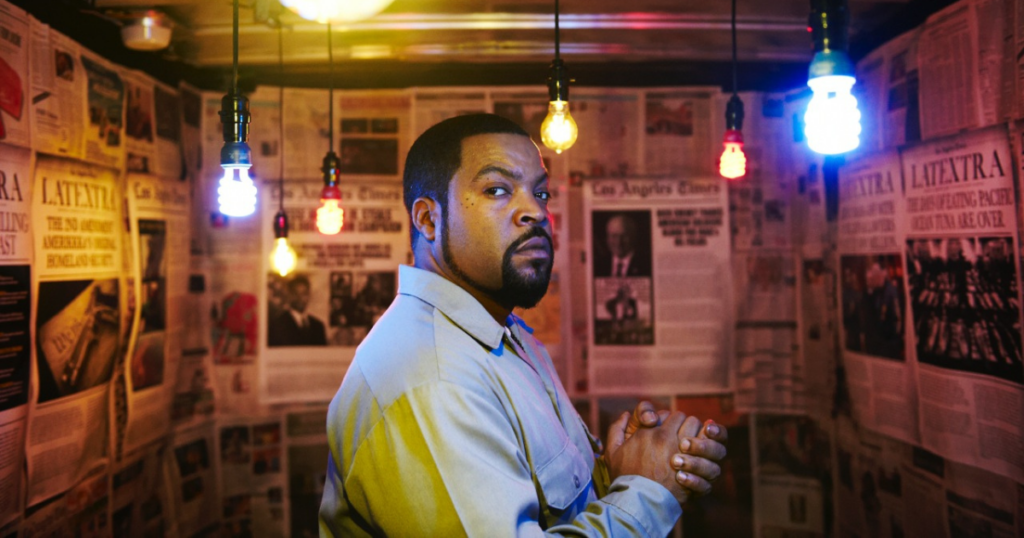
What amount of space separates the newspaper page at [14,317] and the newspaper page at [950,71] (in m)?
2.44

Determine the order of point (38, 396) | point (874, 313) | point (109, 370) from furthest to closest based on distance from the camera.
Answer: point (874, 313) < point (109, 370) < point (38, 396)

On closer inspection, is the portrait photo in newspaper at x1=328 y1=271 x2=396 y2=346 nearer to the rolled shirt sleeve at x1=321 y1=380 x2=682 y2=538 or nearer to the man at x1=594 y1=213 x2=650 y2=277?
the man at x1=594 y1=213 x2=650 y2=277

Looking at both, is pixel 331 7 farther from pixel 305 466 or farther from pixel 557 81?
Answer: pixel 305 466

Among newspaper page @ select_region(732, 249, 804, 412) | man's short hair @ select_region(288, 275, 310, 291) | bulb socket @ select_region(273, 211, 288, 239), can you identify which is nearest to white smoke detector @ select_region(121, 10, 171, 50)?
bulb socket @ select_region(273, 211, 288, 239)

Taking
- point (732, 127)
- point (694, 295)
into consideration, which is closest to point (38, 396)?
point (732, 127)

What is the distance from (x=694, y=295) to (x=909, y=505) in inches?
39.0

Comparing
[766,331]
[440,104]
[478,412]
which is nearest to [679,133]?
[766,331]

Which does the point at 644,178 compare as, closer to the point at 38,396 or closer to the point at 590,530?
the point at 590,530

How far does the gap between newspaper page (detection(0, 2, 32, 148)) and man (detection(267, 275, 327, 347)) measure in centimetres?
107

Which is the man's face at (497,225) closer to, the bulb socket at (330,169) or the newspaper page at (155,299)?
the bulb socket at (330,169)

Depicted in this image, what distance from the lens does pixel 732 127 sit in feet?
5.32

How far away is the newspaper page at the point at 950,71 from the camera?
1.51 meters

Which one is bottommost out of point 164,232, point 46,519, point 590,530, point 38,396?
point 46,519

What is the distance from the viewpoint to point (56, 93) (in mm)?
1530
